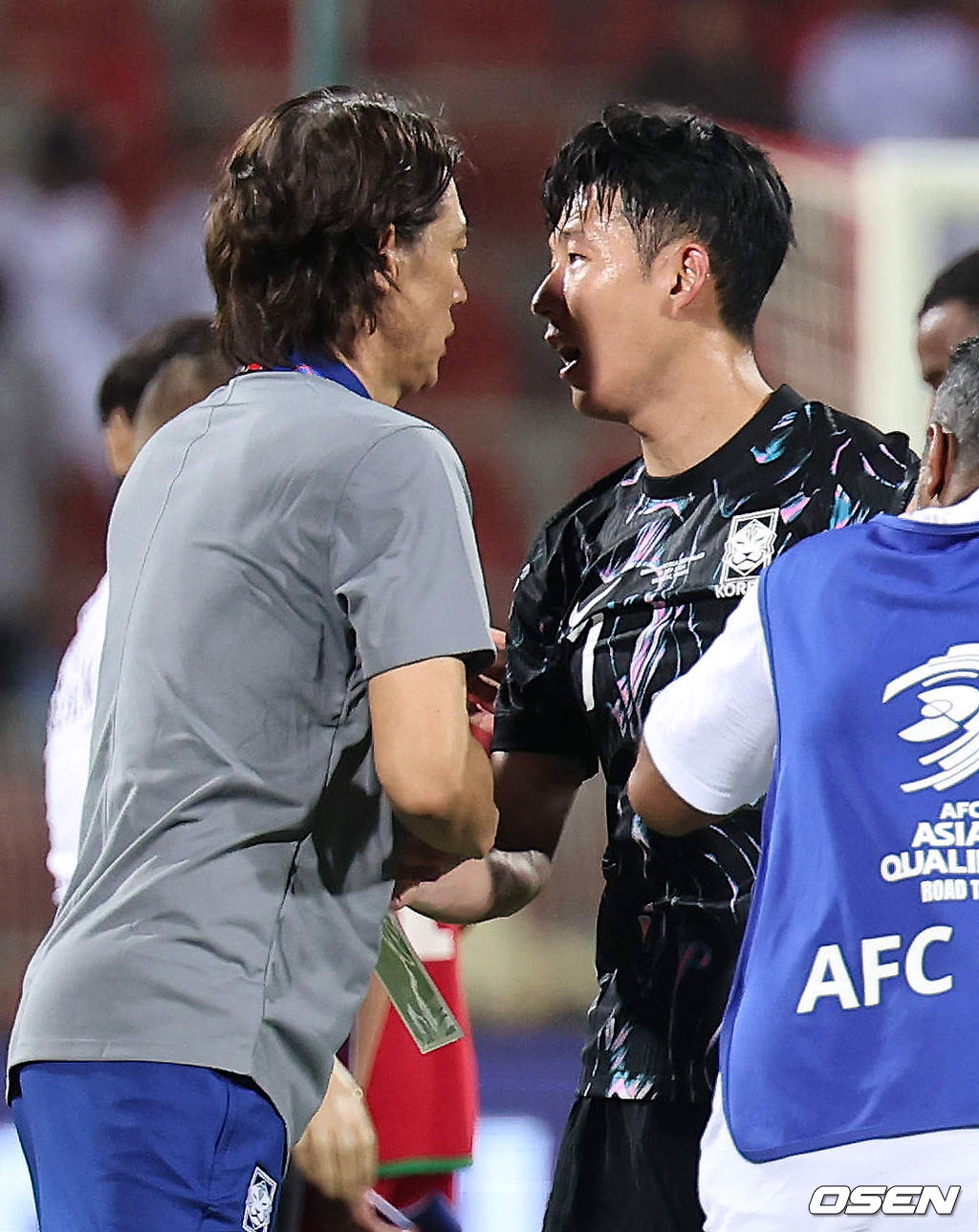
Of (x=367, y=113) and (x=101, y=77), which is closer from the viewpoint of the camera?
(x=367, y=113)

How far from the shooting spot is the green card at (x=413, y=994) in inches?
82.7

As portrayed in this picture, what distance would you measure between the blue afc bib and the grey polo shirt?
0.37 m

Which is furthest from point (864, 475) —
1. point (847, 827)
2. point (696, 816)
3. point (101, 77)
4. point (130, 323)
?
point (101, 77)

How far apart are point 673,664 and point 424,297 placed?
489 mm

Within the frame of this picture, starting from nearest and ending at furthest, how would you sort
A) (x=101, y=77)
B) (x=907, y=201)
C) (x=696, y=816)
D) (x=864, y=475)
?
1. (x=696, y=816)
2. (x=864, y=475)
3. (x=907, y=201)
4. (x=101, y=77)

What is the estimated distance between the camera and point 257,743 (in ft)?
5.95

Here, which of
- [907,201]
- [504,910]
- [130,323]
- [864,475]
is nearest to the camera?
[864,475]

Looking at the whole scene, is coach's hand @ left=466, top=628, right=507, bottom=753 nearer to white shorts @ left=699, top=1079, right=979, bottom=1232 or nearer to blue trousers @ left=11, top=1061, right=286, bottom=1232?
blue trousers @ left=11, top=1061, right=286, bottom=1232

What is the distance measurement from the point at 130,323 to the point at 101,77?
4.34 ft

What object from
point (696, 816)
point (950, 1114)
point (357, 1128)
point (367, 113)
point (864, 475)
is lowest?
point (357, 1128)

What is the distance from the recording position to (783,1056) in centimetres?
156

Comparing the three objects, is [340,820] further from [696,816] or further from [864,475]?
[864,475]

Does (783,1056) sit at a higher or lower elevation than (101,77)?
lower

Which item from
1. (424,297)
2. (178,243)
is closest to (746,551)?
(424,297)
